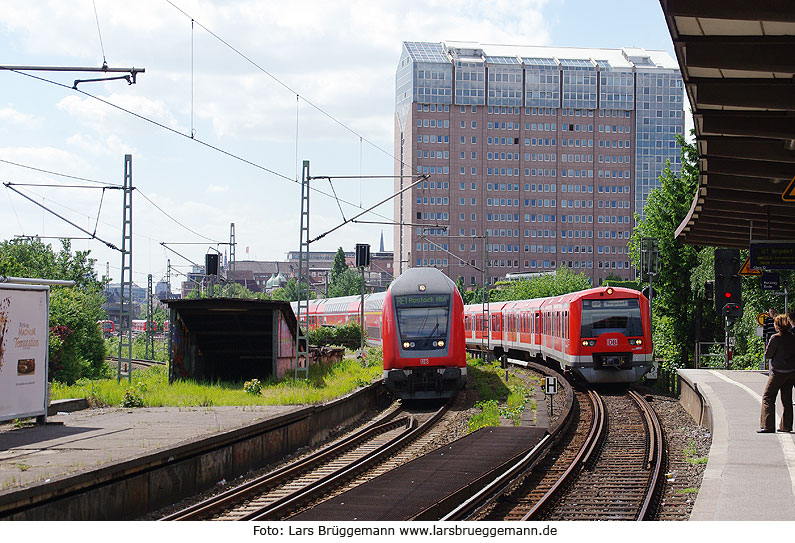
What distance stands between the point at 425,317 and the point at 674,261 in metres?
24.7

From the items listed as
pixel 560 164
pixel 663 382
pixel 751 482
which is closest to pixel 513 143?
pixel 560 164

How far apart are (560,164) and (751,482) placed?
416 feet

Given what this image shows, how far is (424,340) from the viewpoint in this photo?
75.9 feet

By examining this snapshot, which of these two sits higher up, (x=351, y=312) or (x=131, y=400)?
(x=351, y=312)

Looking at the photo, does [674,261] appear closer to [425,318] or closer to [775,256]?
[425,318]

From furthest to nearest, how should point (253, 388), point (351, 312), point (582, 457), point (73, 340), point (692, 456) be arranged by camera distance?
1. point (351, 312)
2. point (73, 340)
3. point (253, 388)
4. point (692, 456)
5. point (582, 457)

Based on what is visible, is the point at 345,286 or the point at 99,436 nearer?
the point at 99,436

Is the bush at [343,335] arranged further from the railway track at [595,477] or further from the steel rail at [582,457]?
the railway track at [595,477]

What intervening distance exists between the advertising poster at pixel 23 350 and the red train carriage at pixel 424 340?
9.76m

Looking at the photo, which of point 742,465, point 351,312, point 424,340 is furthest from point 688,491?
point 351,312

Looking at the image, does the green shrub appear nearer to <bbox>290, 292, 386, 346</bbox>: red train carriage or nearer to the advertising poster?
the advertising poster

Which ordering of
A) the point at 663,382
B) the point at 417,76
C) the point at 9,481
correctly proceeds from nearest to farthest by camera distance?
the point at 9,481
the point at 663,382
the point at 417,76

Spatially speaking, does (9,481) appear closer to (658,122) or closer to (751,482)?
(751,482)

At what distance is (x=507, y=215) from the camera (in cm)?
13300
